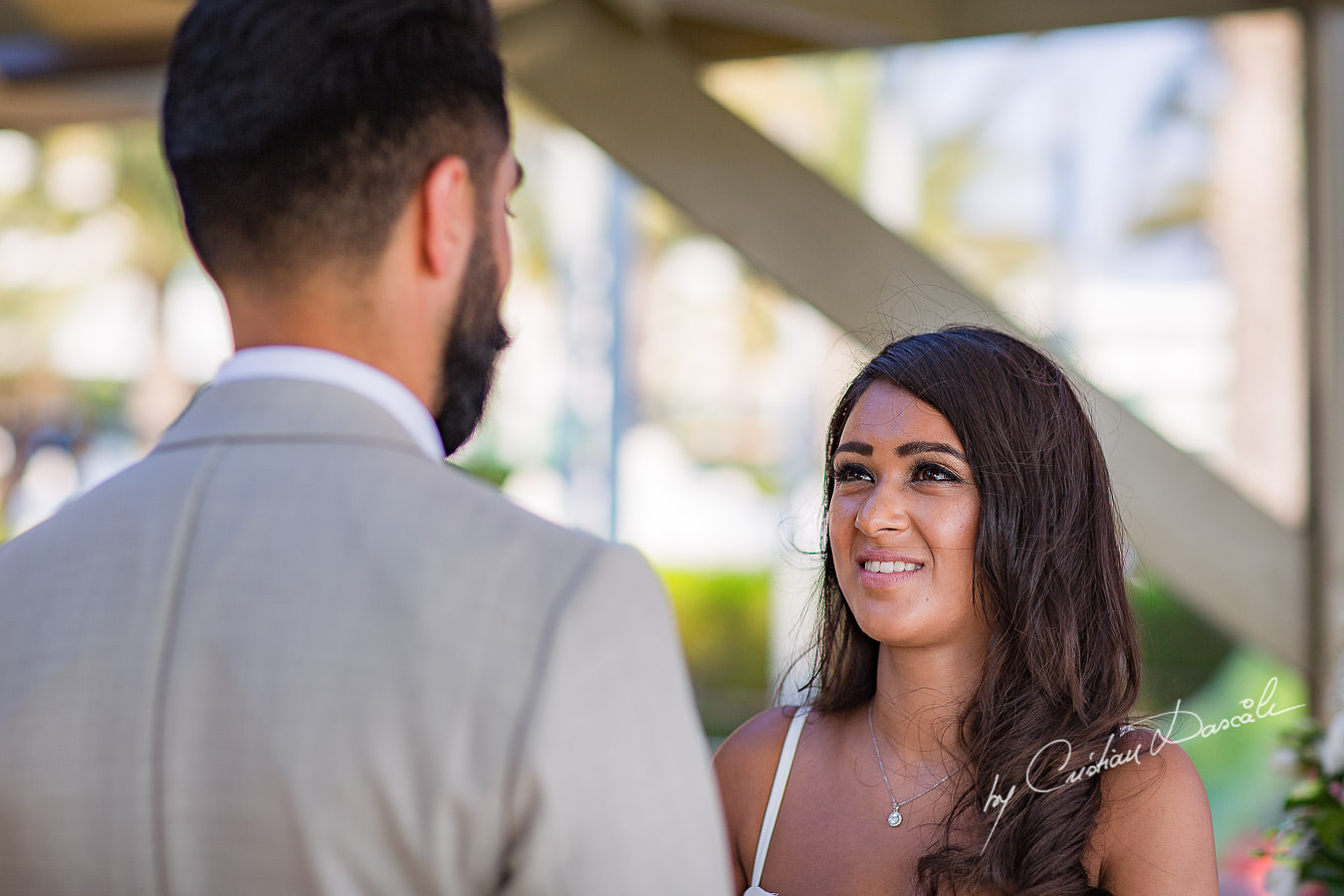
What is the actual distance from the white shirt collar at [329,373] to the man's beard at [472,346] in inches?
1.6

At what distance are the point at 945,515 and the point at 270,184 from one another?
50.5 inches

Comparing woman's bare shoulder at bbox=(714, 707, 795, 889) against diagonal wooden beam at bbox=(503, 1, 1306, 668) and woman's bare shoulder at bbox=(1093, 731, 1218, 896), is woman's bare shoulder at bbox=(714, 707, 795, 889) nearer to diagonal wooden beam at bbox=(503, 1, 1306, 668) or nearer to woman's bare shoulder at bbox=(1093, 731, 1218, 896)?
woman's bare shoulder at bbox=(1093, 731, 1218, 896)

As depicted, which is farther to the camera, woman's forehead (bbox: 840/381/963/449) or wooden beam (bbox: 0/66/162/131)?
wooden beam (bbox: 0/66/162/131)

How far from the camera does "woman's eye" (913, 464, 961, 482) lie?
2.11 m

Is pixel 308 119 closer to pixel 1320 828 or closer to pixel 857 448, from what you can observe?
pixel 857 448

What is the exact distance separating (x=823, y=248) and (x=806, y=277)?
9 cm

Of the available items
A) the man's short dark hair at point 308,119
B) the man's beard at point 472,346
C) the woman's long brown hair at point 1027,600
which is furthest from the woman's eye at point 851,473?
the man's short dark hair at point 308,119

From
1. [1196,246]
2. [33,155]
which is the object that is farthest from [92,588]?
[33,155]

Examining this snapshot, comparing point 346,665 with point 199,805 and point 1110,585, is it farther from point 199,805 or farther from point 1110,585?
point 1110,585

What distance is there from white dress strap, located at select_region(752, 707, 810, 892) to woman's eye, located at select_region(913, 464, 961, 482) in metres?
0.51

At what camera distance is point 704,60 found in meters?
3.65

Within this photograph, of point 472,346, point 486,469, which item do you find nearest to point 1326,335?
point 472,346

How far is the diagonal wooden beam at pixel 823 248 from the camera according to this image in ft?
10.0

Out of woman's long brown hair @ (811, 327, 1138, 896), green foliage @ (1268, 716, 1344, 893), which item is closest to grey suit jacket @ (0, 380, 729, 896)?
woman's long brown hair @ (811, 327, 1138, 896)
